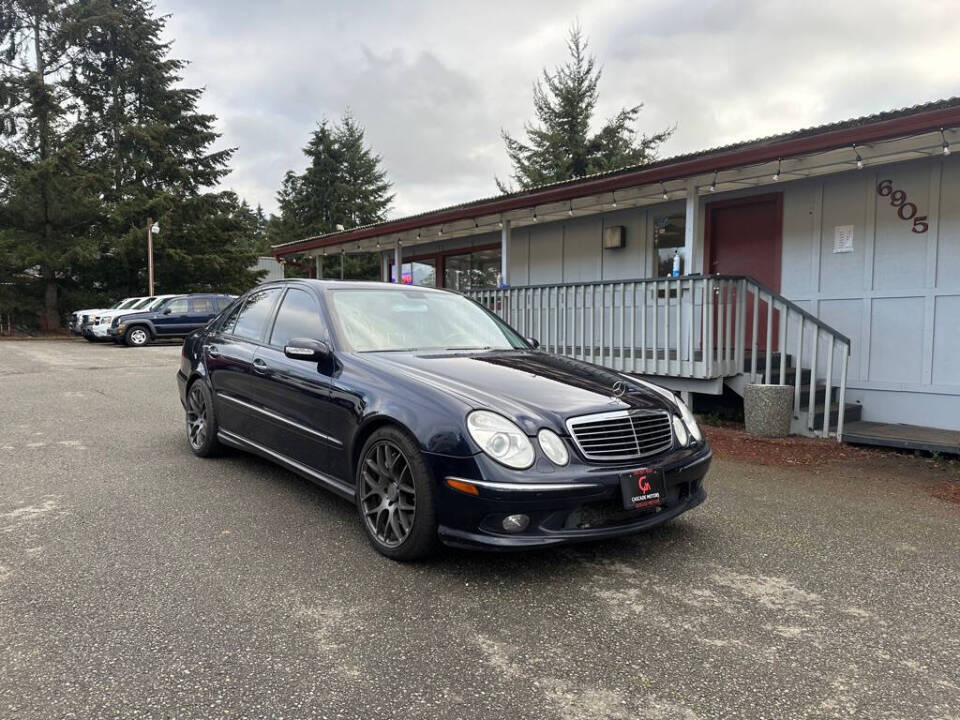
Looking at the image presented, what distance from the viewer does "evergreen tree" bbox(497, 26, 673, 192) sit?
86.3 feet

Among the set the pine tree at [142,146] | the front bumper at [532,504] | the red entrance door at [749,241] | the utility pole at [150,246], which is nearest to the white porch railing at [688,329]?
the red entrance door at [749,241]

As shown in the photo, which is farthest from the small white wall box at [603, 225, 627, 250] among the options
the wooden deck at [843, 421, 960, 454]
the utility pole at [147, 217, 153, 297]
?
the utility pole at [147, 217, 153, 297]

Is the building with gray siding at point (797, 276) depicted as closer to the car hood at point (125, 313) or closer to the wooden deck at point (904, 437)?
the wooden deck at point (904, 437)

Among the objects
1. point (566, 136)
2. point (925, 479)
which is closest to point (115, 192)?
point (566, 136)

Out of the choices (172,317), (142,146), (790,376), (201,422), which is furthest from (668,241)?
(142,146)

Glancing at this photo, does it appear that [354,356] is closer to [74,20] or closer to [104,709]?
[104,709]

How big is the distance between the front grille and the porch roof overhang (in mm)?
4438

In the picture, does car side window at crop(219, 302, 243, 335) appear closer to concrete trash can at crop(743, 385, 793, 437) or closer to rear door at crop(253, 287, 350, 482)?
rear door at crop(253, 287, 350, 482)

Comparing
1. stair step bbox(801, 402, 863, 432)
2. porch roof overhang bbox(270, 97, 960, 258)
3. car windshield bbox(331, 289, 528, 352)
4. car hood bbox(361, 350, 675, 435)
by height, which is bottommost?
stair step bbox(801, 402, 863, 432)

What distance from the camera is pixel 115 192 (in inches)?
1064

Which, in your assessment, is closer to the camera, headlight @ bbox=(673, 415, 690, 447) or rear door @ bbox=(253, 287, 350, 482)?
headlight @ bbox=(673, 415, 690, 447)

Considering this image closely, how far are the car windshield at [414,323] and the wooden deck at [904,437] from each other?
382 cm

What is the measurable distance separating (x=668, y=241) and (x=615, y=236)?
2.89 ft

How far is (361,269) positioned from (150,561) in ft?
110
